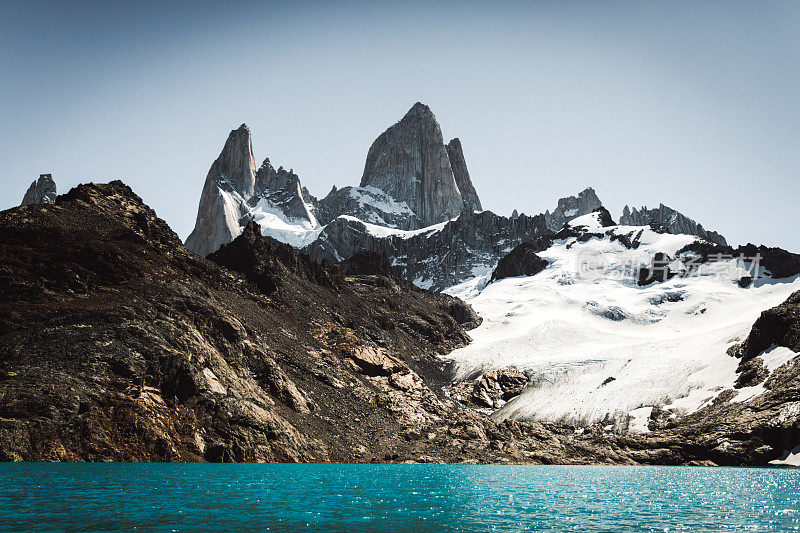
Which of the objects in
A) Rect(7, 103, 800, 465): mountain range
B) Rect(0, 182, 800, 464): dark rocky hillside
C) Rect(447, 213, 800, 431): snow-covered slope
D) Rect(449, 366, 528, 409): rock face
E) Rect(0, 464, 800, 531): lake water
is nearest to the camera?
Rect(0, 464, 800, 531): lake water

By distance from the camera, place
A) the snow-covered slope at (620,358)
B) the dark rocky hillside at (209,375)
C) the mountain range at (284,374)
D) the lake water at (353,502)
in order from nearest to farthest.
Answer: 1. the lake water at (353,502)
2. the dark rocky hillside at (209,375)
3. the mountain range at (284,374)
4. the snow-covered slope at (620,358)

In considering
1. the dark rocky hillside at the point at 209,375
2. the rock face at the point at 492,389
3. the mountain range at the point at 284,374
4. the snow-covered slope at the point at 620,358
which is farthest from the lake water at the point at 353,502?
the rock face at the point at 492,389

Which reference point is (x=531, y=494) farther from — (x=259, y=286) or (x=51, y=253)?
(x=259, y=286)

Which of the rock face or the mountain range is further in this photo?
the rock face

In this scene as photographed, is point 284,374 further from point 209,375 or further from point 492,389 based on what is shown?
point 492,389

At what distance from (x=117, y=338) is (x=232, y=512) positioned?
4398 centimetres

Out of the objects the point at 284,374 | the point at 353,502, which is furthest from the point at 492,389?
the point at 353,502

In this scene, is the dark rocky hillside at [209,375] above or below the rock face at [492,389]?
above

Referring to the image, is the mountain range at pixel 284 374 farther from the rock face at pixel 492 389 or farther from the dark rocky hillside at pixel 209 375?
the rock face at pixel 492 389

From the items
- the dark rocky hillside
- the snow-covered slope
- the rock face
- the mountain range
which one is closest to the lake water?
the dark rocky hillside

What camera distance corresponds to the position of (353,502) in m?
33.1

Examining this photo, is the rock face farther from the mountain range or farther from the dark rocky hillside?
the dark rocky hillside

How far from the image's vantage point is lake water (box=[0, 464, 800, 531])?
25359 mm

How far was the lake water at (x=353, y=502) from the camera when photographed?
25.4 meters
